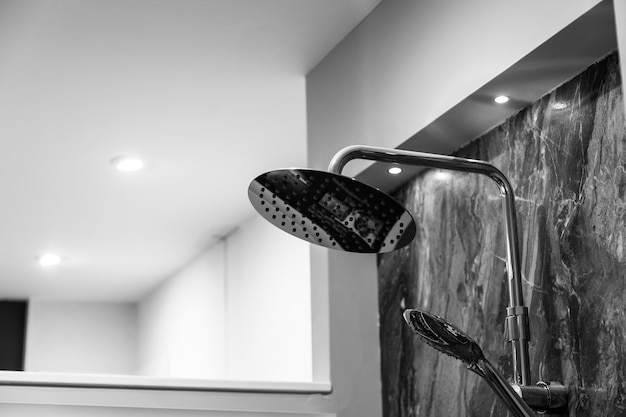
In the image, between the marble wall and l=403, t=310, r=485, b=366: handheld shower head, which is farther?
the marble wall

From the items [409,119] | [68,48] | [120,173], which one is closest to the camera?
[409,119]

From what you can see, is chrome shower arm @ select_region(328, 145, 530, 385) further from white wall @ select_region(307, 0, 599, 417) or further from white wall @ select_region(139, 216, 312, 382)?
white wall @ select_region(139, 216, 312, 382)

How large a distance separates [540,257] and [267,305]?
1920 mm

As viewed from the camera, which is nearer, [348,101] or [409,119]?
[409,119]

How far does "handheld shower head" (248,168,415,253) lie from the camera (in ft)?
3.79

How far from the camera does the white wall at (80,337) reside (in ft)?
16.9

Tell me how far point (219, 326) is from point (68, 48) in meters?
1.89

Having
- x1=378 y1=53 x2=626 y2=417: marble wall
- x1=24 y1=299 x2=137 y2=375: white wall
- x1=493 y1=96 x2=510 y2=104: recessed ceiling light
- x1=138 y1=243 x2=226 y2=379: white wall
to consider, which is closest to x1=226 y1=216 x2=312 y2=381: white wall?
x1=138 y1=243 x2=226 y2=379: white wall

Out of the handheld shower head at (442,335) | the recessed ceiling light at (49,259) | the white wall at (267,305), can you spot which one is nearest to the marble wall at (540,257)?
the handheld shower head at (442,335)

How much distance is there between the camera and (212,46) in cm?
216

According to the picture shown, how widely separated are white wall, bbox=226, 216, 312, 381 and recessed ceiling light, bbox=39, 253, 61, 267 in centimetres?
96

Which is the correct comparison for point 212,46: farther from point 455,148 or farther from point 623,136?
point 623,136

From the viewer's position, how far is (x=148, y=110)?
2541mm

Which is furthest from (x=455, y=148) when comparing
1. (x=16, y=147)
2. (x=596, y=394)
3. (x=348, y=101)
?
(x=16, y=147)
